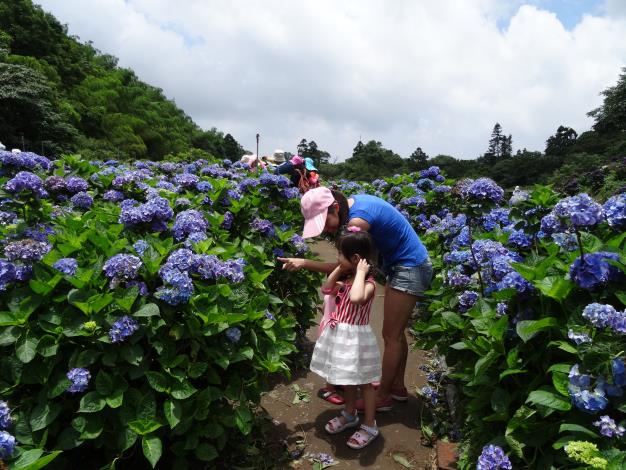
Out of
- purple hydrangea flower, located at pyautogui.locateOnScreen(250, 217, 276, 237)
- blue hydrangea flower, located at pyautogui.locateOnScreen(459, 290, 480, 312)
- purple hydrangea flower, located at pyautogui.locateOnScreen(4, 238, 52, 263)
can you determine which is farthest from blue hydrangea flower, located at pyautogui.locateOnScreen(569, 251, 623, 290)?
purple hydrangea flower, located at pyautogui.locateOnScreen(250, 217, 276, 237)

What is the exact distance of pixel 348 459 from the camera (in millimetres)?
2650

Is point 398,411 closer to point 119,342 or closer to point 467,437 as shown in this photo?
point 467,437

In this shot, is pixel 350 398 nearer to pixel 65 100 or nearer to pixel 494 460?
pixel 494 460

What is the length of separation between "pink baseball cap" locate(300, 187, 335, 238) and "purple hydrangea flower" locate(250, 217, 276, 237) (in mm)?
898

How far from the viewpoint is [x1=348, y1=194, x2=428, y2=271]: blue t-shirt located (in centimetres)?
275

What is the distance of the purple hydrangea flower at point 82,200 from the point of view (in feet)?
10.5

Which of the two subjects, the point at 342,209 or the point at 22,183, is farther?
the point at 342,209

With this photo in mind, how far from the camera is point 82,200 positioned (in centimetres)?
319

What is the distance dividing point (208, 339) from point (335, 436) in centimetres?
133

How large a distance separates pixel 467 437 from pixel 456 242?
1377mm

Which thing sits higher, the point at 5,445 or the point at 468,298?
the point at 468,298

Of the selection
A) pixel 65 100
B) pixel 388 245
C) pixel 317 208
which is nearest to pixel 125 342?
pixel 317 208

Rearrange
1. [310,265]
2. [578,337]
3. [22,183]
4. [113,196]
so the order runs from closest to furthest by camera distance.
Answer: [578,337] < [22,183] < [310,265] < [113,196]

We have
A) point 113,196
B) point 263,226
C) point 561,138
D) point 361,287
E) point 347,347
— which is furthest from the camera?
point 561,138
